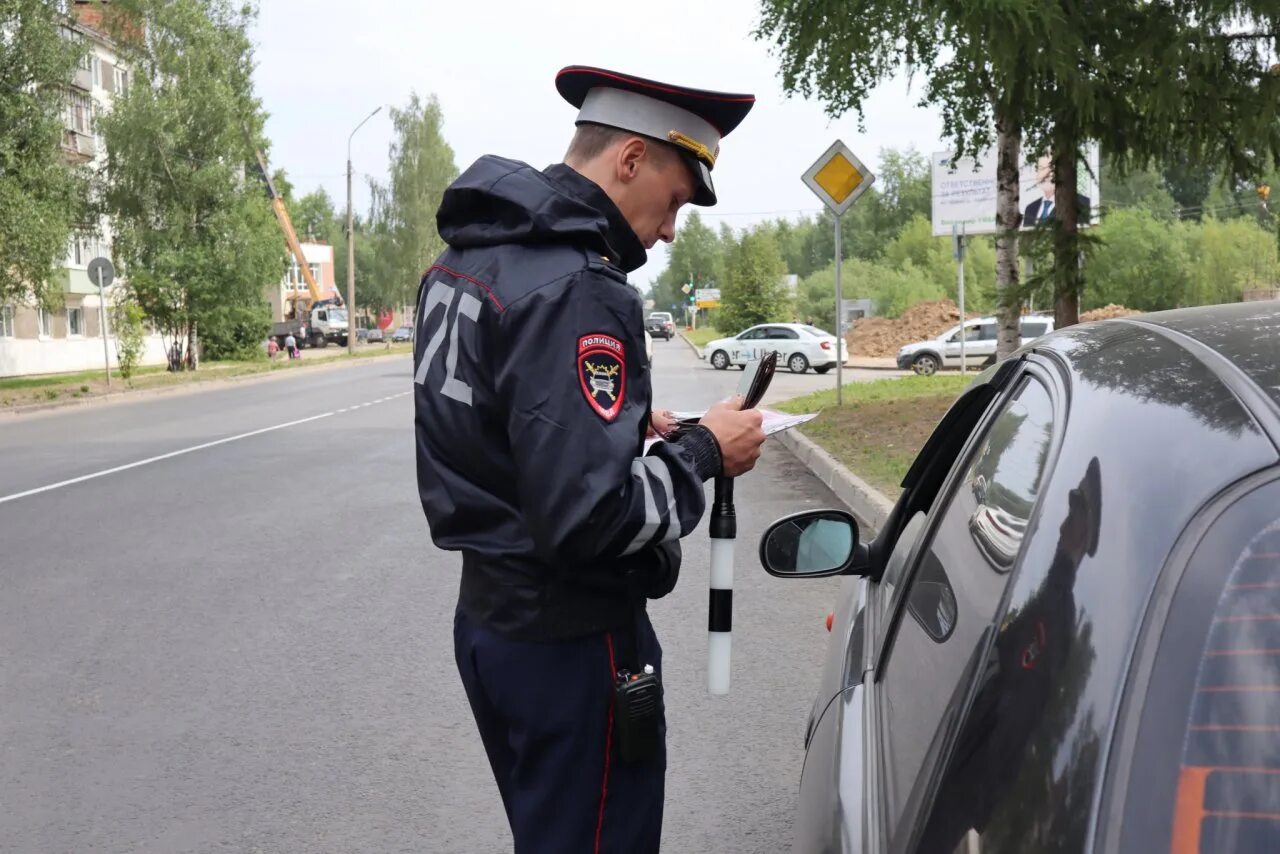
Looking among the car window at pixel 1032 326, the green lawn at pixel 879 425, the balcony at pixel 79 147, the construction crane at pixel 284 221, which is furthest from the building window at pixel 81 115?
the green lawn at pixel 879 425

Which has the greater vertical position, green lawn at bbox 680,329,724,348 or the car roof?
the car roof

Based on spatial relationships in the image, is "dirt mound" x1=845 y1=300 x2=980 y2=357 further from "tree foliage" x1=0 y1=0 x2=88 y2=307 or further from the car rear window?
the car rear window

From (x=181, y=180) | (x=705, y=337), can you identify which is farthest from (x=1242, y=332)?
(x=705, y=337)

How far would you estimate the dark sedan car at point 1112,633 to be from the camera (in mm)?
1122

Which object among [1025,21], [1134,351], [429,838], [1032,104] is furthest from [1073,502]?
[1032,104]

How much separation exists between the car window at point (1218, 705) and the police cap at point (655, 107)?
1318 millimetres

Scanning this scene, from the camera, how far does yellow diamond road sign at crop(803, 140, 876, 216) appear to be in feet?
55.5

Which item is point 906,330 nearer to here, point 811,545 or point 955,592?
point 811,545

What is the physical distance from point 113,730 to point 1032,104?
9336 mm

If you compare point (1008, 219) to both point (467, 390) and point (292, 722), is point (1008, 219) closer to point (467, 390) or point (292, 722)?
point (292, 722)

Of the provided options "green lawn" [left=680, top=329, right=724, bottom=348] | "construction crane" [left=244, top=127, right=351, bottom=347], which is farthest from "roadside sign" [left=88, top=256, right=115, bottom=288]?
"construction crane" [left=244, top=127, right=351, bottom=347]

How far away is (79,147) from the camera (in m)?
50.2

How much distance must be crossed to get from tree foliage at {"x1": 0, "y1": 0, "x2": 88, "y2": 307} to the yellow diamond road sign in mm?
18493

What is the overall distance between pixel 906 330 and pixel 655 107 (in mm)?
51665
